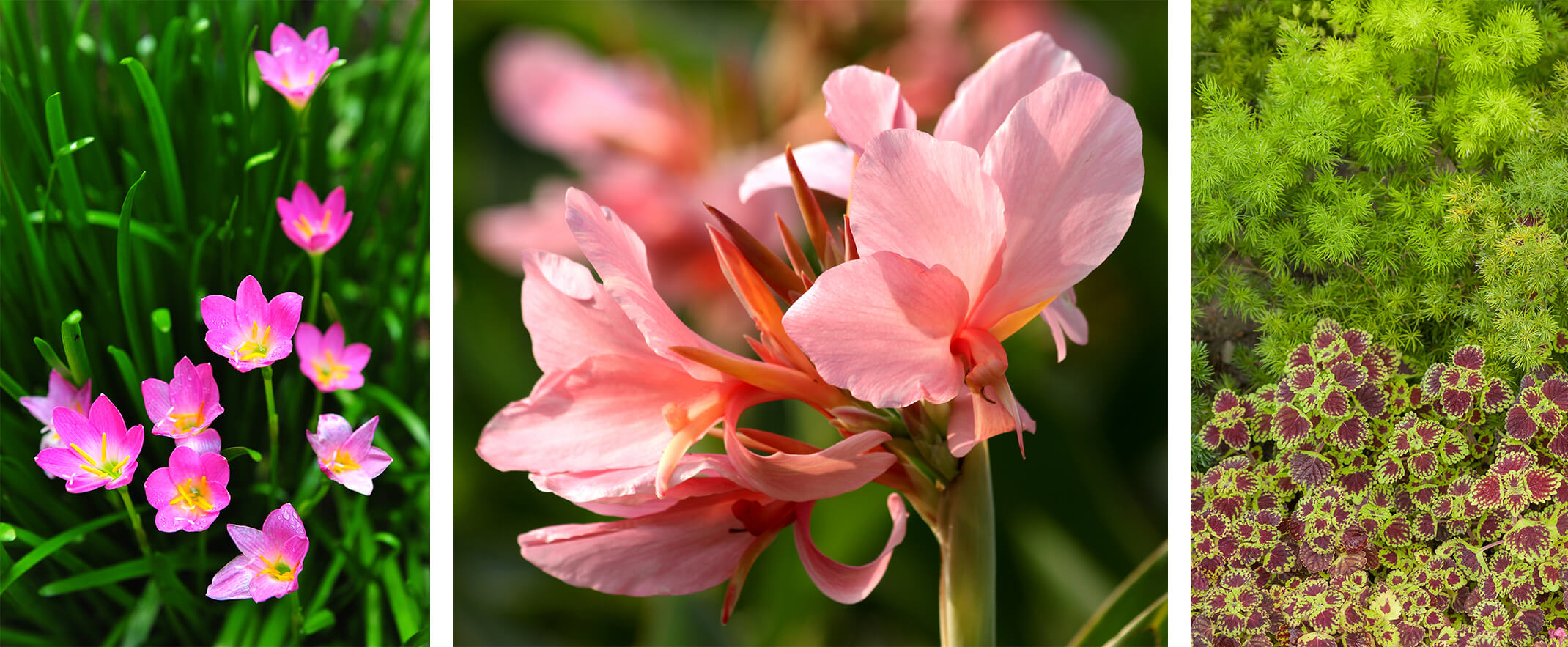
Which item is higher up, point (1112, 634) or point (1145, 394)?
point (1145, 394)

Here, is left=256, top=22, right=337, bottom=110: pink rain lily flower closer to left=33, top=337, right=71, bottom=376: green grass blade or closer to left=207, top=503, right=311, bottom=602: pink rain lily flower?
left=33, top=337, right=71, bottom=376: green grass blade

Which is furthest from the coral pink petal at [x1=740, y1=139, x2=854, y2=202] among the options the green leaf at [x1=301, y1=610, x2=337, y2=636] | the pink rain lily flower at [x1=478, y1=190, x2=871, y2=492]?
the green leaf at [x1=301, y1=610, x2=337, y2=636]

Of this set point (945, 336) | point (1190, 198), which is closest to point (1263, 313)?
point (1190, 198)

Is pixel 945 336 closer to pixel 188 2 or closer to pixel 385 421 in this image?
pixel 385 421

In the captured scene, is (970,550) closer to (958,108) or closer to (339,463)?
(958,108)

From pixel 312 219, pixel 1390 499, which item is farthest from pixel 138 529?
pixel 1390 499

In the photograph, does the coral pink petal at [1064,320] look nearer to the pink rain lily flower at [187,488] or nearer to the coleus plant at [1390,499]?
the coleus plant at [1390,499]
